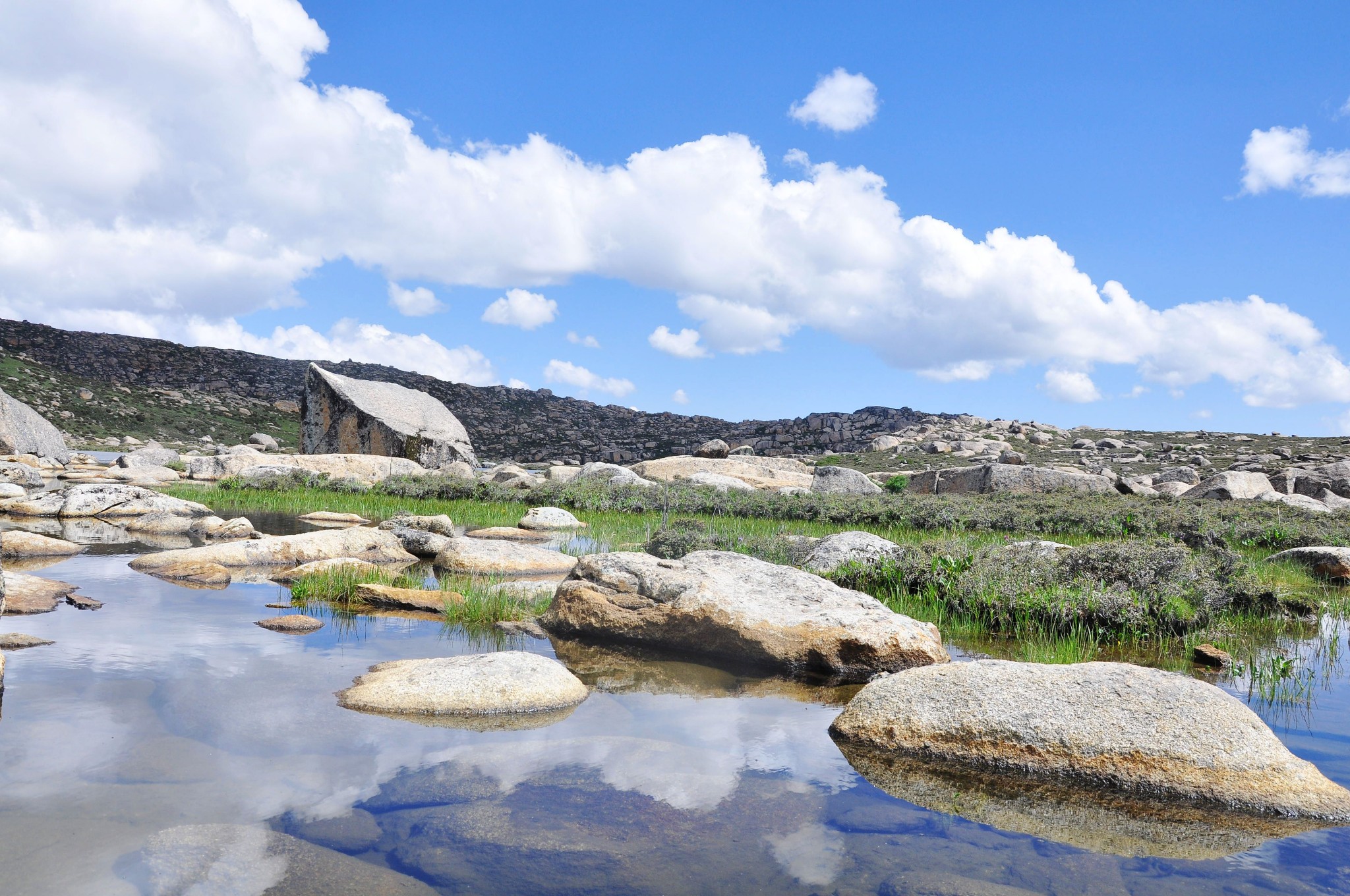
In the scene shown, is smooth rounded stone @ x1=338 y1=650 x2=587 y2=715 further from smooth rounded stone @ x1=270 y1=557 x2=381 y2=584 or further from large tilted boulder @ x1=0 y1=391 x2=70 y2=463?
large tilted boulder @ x1=0 y1=391 x2=70 y2=463

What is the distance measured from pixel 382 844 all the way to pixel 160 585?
21.9ft

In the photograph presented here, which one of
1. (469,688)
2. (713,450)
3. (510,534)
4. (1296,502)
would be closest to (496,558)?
(510,534)

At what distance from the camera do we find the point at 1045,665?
17.1 ft

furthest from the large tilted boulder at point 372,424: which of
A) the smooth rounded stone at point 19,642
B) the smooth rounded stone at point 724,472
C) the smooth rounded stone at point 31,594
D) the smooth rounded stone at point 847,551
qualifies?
the smooth rounded stone at point 19,642

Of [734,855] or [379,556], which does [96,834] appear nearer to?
[734,855]

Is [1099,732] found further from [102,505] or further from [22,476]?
[22,476]

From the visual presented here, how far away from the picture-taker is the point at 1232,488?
2408 centimetres

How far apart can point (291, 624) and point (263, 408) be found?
2438 inches

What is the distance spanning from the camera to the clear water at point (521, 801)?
3.21m

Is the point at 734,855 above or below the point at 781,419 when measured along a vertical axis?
below

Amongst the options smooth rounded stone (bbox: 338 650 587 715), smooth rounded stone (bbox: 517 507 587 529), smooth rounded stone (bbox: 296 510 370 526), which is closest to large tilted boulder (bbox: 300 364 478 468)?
smooth rounded stone (bbox: 296 510 370 526)

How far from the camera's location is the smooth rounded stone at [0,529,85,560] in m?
10.2

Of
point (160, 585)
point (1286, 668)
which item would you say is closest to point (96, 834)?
point (160, 585)

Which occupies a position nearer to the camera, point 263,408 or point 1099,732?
point 1099,732
